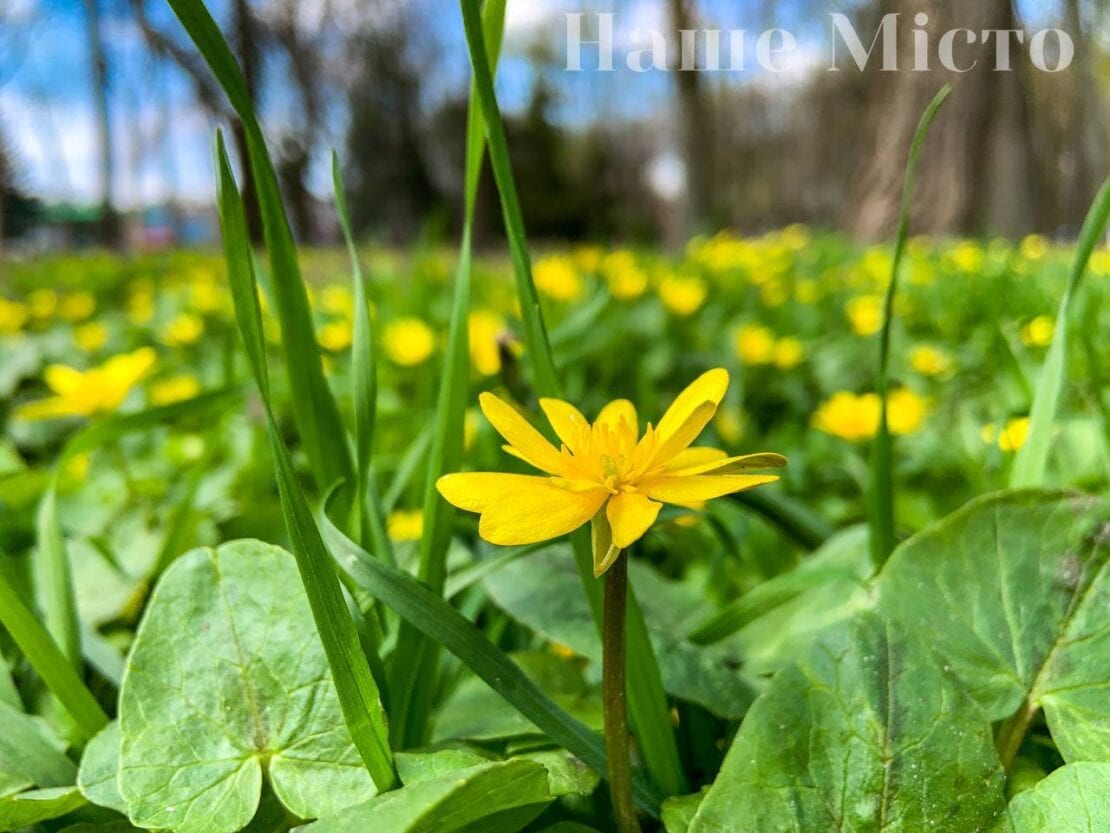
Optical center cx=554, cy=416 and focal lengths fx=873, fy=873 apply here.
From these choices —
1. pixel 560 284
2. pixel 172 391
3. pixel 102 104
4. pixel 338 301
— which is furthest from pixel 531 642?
pixel 102 104

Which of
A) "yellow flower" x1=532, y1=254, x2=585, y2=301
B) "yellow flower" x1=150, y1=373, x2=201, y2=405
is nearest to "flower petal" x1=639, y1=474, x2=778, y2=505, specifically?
"yellow flower" x1=150, y1=373, x2=201, y2=405

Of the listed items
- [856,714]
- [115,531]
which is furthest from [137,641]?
[115,531]

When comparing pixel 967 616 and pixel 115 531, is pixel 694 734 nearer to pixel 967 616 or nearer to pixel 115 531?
pixel 967 616

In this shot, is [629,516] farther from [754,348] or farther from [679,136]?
[679,136]

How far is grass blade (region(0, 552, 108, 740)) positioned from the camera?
0.49 meters

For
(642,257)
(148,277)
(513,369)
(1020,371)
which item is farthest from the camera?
(148,277)

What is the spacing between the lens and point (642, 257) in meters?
3.54

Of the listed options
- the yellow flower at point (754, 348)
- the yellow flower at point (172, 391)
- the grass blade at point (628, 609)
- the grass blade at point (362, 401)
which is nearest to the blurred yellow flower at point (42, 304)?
the yellow flower at point (172, 391)

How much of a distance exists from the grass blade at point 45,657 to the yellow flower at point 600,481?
0.95ft

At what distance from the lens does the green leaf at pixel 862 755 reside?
15.8 inches

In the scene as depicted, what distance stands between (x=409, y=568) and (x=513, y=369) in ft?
0.75

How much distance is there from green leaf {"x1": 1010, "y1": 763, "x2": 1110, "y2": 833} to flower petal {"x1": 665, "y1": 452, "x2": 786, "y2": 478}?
21cm

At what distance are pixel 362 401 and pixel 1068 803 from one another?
0.42m

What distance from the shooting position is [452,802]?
0.35m
